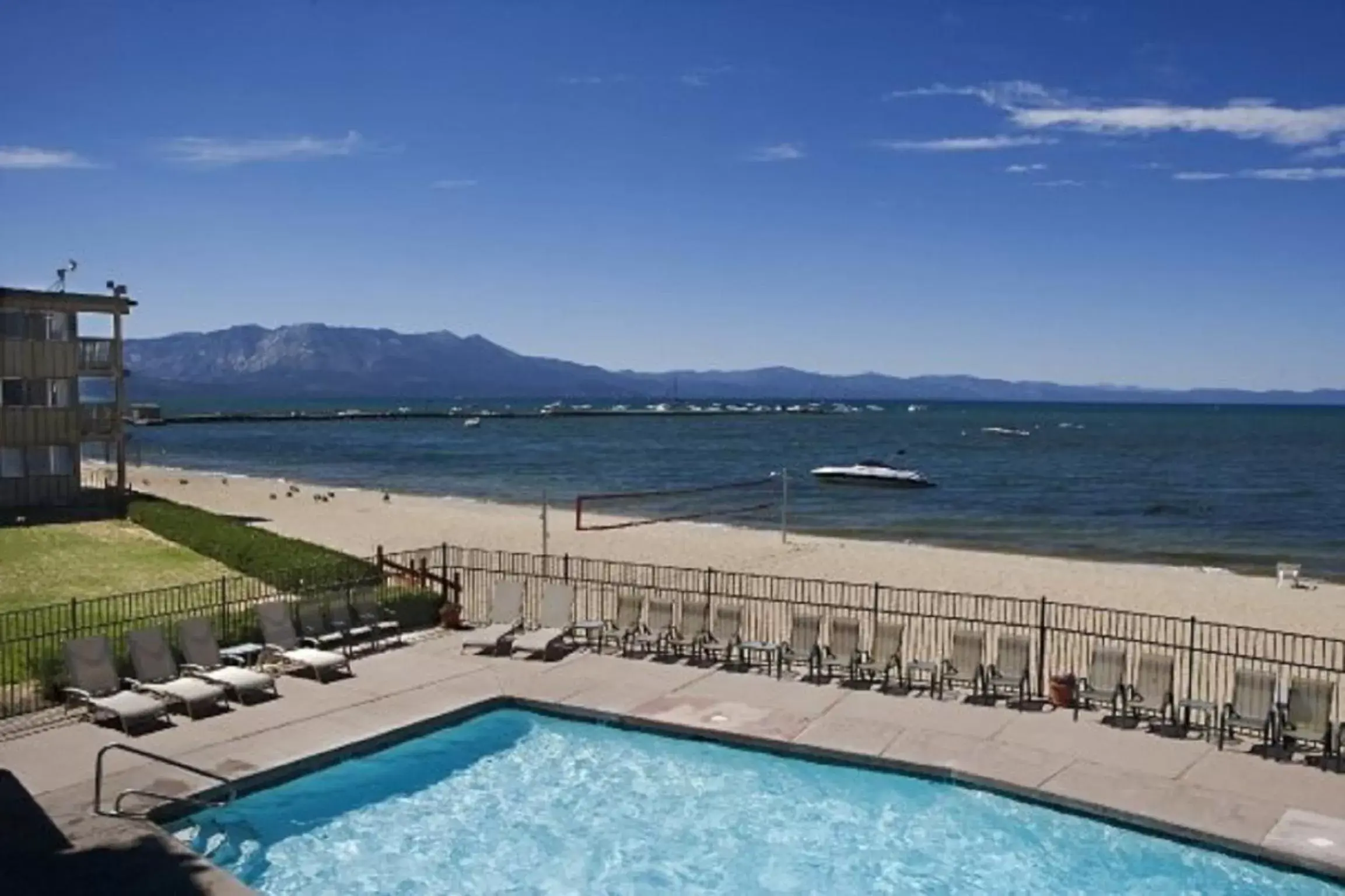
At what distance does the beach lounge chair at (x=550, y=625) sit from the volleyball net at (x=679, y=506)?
23.4 meters

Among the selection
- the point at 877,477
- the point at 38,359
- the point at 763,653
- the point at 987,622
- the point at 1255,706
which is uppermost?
the point at 38,359

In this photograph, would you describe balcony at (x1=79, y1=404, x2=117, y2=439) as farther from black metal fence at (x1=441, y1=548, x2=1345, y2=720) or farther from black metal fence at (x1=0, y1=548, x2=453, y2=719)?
black metal fence at (x1=441, y1=548, x2=1345, y2=720)

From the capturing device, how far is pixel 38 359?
40.4 m

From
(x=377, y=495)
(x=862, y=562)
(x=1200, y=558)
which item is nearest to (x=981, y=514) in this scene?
(x=1200, y=558)

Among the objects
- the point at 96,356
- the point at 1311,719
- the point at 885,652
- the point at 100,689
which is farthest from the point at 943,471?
the point at 100,689

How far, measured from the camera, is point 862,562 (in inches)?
1387

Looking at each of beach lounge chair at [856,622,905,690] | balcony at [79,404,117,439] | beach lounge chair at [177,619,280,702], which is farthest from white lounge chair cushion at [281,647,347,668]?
balcony at [79,404,117,439]

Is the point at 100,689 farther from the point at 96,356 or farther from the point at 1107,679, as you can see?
the point at 96,356

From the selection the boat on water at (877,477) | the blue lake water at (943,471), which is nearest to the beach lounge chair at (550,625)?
the blue lake water at (943,471)

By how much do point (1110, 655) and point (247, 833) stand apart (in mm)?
11388

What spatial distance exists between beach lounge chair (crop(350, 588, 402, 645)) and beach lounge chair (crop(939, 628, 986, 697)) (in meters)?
9.33

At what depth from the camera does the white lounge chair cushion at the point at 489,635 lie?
20.1 m

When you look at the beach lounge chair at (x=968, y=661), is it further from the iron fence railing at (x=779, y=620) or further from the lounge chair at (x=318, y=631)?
the lounge chair at (x=318, y=631)

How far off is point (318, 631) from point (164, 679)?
10.3 ft
